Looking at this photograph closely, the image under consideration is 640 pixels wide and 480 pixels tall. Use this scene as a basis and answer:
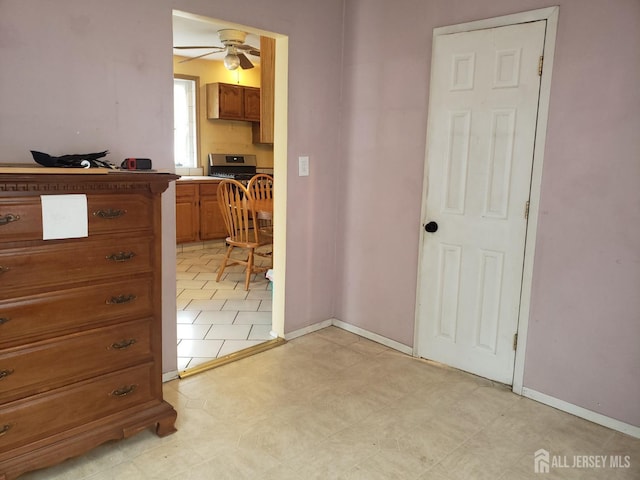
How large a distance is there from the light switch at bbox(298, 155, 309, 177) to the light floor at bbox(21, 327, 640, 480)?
124cm

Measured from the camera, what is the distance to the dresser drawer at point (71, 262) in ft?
5.68

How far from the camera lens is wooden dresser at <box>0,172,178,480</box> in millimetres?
1748

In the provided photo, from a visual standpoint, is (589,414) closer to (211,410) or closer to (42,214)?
(211,410)

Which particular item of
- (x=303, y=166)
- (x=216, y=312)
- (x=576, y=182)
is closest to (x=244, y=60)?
(x=303, y=166)

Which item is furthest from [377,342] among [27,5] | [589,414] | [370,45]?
[27,5]

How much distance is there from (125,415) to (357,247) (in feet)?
6.25

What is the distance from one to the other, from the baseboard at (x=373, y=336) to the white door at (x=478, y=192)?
19cm

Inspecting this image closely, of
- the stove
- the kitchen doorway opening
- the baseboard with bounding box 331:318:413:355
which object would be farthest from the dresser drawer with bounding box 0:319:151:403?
the stove

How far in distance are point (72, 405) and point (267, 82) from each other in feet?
8.24

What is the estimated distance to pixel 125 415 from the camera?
2.11 m

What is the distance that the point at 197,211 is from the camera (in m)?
6.02

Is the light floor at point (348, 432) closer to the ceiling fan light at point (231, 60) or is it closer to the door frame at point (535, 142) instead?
the door frame at point (535, 142)

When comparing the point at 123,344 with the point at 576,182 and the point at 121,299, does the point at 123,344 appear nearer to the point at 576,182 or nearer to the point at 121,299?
the point at 121,299

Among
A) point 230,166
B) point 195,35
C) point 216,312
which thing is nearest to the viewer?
point 216,312
